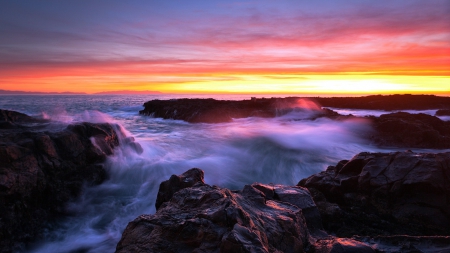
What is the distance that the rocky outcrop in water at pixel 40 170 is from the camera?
5.62m

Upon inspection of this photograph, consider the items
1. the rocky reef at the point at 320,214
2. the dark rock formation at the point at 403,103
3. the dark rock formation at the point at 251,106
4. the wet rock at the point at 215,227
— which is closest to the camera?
the wet rock at the point at 215,227

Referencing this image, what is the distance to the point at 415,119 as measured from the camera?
1612 centimetres

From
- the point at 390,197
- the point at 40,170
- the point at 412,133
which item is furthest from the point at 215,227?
the point at 412,133

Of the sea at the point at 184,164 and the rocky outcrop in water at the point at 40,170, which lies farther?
the sea at the point at 184,164

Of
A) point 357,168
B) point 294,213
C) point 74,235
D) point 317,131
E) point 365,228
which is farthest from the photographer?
point 317,131

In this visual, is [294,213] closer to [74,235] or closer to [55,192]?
[74,235]

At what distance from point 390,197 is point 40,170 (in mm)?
8327

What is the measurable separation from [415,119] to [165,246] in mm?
18073

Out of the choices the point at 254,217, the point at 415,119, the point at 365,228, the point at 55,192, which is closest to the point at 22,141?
the point at 55,192

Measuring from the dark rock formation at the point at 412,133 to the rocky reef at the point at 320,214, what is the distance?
8498 millimetres

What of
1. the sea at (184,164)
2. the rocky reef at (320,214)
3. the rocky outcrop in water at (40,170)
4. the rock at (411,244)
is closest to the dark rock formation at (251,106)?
the sea at (184,164)

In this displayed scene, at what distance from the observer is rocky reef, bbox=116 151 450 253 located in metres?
3.08

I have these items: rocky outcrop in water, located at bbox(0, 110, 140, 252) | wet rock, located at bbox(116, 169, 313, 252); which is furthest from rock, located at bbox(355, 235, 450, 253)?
rocky outcrop in water, located at bbox(0, 110, 140, 252)

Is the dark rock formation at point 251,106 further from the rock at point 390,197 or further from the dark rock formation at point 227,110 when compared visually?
the rock at point 390,197
